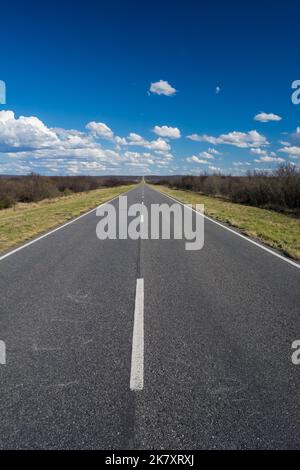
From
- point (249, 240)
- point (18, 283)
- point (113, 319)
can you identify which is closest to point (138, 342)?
point (113, 319)

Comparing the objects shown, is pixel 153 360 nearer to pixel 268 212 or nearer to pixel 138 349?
pixel 138 349

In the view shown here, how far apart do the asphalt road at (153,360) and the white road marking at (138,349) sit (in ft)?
0.14

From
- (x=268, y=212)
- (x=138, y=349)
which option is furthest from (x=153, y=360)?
(x=268, y=212)

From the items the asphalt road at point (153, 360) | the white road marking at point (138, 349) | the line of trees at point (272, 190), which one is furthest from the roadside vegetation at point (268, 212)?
the white road marking at point (138, 349)

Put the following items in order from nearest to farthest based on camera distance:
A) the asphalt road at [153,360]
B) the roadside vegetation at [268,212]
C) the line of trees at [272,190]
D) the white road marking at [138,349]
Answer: the asphalt road at [153,360], the white road marking at [138,349], the roadside vegetation at [268,212], the line of trees at [272,190]

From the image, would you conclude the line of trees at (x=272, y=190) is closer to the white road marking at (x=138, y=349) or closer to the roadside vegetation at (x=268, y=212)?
the roadside vegetation at (x=268, y=212)

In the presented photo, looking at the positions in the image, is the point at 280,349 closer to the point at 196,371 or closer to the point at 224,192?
the point at 196,371

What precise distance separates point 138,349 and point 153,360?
0.89 ft

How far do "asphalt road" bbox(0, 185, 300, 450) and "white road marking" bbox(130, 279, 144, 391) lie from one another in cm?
4

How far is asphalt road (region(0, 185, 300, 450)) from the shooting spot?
8.46 feet

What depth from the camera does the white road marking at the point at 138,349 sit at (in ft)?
10.5

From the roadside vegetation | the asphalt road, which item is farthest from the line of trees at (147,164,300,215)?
the asphalt road
